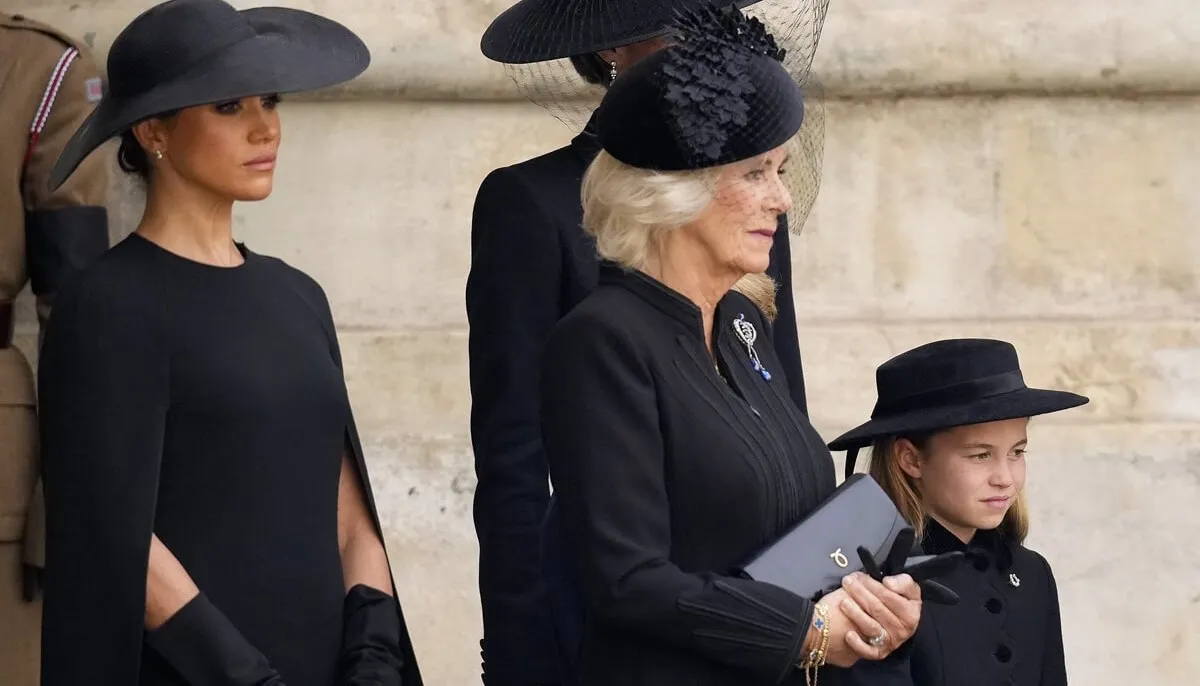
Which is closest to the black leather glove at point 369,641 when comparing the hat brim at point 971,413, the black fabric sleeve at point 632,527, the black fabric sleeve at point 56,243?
the black fabric sleeve at point 632,527

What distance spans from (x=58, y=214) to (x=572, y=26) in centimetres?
138

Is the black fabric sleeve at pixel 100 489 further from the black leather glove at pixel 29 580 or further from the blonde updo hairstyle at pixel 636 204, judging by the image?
the black leather glove at pixel 29 580

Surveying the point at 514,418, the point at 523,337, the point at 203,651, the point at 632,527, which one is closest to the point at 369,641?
the point at 203,651

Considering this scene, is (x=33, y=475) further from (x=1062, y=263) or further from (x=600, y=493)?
(x=1062, y=263)

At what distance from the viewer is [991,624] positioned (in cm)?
347

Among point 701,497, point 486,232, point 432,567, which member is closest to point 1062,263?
point 432,567

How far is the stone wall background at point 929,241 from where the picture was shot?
491cm

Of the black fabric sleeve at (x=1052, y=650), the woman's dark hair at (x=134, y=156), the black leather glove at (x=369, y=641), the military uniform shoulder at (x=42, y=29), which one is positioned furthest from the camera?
the military uniform shoulder at (x=42, y=29)

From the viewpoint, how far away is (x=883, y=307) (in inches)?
199

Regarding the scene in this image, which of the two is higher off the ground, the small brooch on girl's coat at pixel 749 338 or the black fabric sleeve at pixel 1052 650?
the small brooch on girl's coat at pixel 749 338

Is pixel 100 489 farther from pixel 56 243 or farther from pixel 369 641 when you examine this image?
pixel 56 243

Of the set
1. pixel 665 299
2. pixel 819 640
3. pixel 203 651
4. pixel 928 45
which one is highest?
pixel 928 45

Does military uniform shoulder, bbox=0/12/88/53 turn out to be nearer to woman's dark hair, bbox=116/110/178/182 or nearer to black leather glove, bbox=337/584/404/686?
woman's dark hair, bbox=116/110/178/182

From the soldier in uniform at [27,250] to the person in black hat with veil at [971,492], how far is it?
1.60 metres
